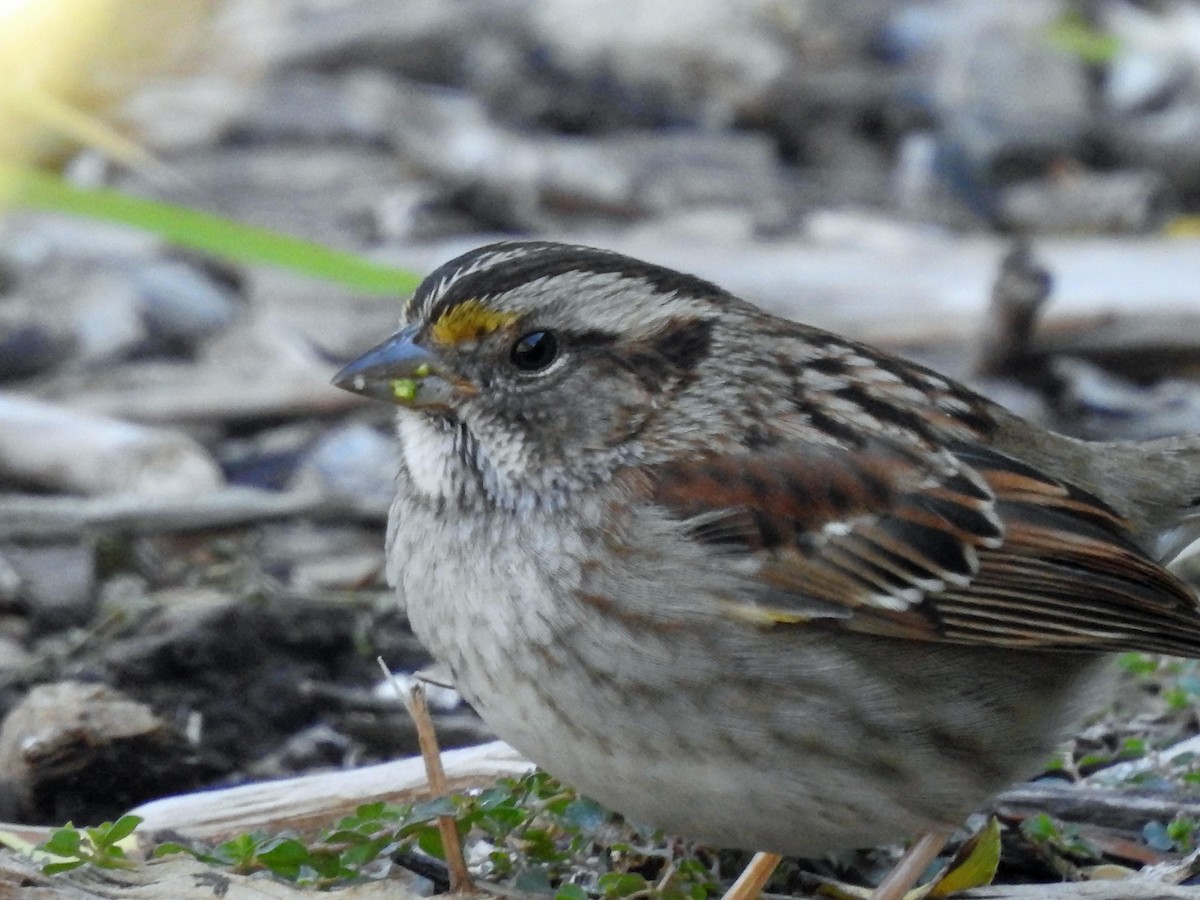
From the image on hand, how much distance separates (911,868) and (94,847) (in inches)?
46.4

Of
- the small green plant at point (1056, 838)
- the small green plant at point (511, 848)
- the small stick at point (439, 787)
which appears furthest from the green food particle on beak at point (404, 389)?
the small green plant at point (1056, 838)

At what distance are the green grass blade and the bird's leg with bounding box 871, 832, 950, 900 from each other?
2.14m

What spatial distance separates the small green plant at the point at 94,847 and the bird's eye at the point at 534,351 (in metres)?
0.90

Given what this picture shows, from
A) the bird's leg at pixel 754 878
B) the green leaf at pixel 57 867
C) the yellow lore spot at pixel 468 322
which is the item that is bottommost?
the bird's leg at pixel 754 878

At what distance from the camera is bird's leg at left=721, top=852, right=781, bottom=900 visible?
10.1ft

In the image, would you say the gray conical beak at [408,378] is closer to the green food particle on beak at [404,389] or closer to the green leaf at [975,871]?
the green food particle on beak at [404,389]

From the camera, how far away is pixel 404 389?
10.6 ft

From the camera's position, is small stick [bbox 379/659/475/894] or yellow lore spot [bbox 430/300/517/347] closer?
small stick [bbox 379/659/475/894]

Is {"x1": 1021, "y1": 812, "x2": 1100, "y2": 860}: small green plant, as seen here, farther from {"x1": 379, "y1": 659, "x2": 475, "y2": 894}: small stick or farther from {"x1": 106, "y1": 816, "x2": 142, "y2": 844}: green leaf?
{"x1": 106, "y1": 816, "x2": 142, "y2": 844}: green leaf

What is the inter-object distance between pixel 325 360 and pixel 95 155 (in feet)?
4.76

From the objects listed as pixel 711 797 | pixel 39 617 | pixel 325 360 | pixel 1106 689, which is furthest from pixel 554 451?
pixel 325 360

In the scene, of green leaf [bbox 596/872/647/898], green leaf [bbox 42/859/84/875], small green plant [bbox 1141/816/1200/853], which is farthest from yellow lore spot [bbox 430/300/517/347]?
small green plant [bbox 1141/816/1200/853]

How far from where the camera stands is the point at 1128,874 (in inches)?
125

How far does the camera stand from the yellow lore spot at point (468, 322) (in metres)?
3.23
